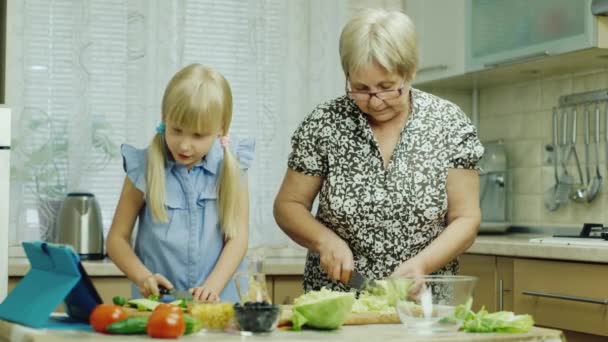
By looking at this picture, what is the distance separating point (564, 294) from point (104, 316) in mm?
1758

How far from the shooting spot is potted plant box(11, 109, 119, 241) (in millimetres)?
3562

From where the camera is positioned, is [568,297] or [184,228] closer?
[184,228]

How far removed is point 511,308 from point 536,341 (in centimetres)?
154

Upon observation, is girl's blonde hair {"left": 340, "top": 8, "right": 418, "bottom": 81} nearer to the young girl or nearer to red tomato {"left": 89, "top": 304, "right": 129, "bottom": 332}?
the young girl

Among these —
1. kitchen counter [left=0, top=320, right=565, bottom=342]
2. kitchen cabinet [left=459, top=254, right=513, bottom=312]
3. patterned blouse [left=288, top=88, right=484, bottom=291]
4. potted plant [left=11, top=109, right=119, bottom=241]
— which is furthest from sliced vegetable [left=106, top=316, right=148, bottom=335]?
potted plant [left=11, top=109, right=119, bottom=241]

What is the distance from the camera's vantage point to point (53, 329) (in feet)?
5.57

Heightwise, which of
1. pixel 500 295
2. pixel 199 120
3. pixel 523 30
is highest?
pixel 523 30

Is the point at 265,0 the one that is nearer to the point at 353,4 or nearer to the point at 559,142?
Result: the point at 353,4

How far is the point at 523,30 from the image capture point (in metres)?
3.56

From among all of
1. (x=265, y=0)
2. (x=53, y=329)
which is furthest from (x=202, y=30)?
(x=53, y=329)

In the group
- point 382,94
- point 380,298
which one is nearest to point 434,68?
point 382,94

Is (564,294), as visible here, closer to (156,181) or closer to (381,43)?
(381,43)

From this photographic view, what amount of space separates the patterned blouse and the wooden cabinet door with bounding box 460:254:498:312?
99 centimetres

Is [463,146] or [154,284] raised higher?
[463,146]
